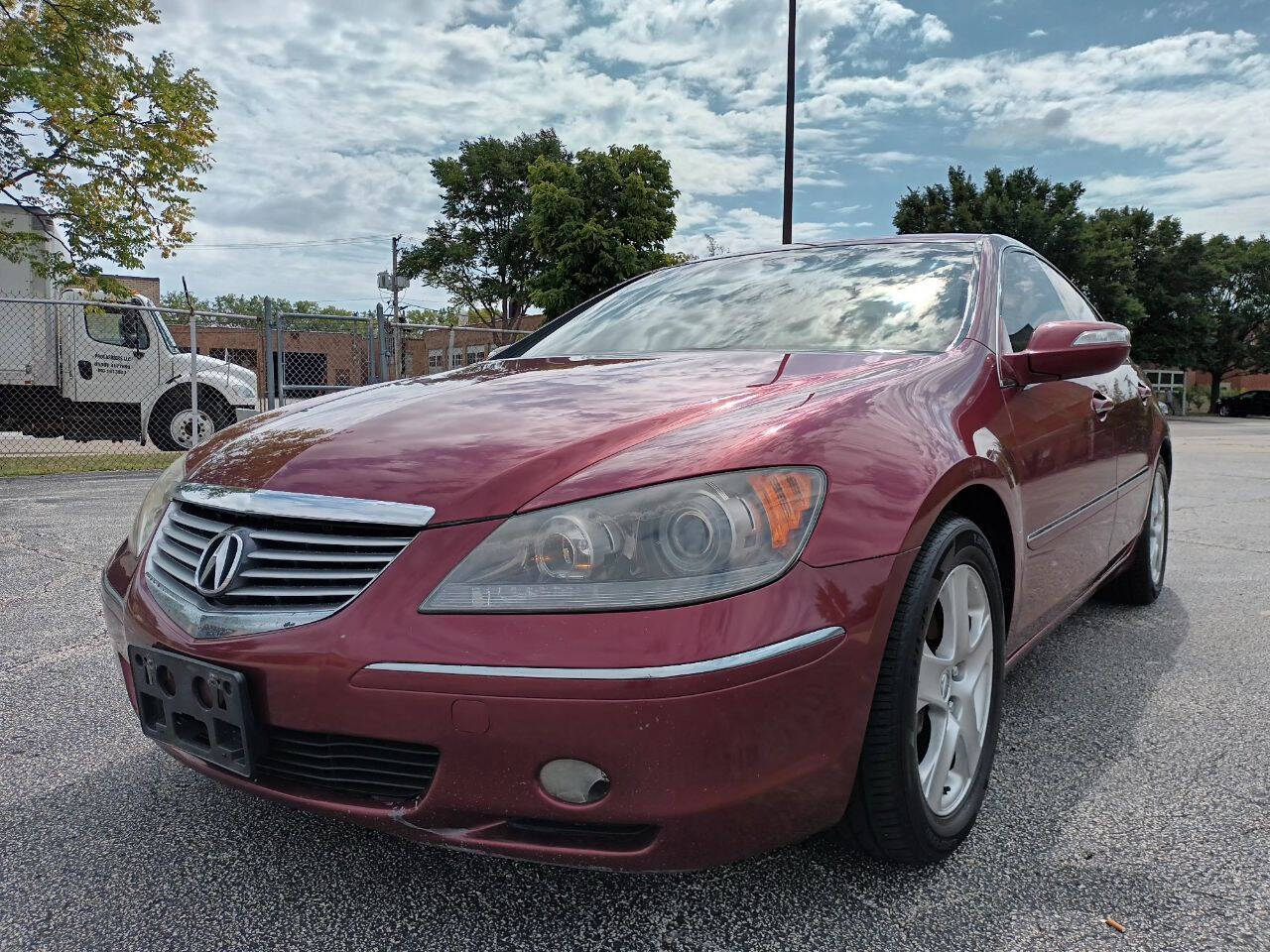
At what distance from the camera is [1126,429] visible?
331 cm

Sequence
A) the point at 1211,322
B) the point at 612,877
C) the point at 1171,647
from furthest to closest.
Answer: the point at 1211,322 → the point at 1171,647 → the point at 612,877

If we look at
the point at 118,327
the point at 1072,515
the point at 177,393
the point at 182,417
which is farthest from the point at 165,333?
the point at 1072,515

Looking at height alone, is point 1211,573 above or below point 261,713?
below

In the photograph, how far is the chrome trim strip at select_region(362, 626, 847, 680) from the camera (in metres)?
1.38

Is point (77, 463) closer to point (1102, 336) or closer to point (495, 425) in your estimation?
point (495, 425)

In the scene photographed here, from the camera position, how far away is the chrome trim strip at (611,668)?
1.38m

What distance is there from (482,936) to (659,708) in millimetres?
606

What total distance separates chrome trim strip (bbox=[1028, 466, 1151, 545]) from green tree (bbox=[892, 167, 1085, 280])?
29049 mm

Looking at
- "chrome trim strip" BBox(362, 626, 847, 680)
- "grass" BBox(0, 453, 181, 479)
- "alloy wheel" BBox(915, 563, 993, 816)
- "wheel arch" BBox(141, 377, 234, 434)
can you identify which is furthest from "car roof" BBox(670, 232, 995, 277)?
"wheel arch" BBox(141, 377, 234, 434)

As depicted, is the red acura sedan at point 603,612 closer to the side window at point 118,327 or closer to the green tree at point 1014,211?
the side window at point 118,327

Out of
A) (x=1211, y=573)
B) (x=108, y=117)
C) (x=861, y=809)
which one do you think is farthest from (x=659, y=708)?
(x=108, y=117)

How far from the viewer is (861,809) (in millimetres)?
1678

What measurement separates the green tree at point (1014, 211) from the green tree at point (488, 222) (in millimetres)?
14722

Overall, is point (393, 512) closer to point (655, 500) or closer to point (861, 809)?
point (655, 500)
